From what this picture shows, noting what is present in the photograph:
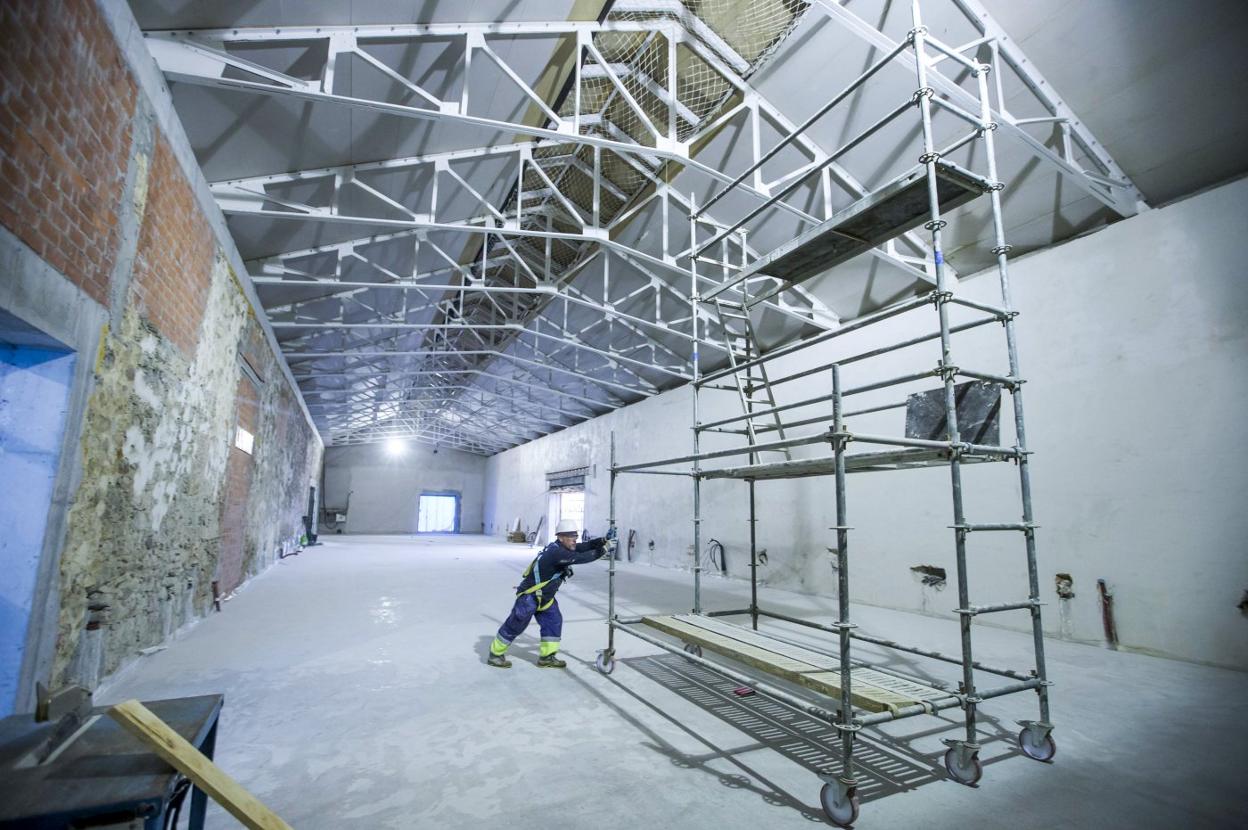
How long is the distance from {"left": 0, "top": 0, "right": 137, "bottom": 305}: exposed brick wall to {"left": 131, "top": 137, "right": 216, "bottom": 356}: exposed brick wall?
585mm

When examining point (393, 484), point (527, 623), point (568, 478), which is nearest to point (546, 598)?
point (527, 623)

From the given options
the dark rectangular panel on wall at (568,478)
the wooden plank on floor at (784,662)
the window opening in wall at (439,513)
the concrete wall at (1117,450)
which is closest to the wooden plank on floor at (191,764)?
the wooden plank on floor at (784,662)

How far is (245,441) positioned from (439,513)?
23.7 metres

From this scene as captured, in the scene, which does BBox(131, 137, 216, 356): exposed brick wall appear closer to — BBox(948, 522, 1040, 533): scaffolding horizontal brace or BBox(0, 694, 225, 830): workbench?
BBox(0, 694, 225, 830): workbench

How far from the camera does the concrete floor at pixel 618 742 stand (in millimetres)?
2551

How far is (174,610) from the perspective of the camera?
18.4ft

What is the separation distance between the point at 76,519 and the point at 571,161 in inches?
294

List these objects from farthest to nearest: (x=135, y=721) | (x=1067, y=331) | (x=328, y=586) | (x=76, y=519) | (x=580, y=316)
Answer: (x=580, y=316) < (x=328, y=586) < (x=1067, y=331) < (x=76, y=519) < (x=135, y=721)

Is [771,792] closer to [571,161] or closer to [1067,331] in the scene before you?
[1067,331]

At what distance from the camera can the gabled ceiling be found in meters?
5.06

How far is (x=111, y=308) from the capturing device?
12.1ft

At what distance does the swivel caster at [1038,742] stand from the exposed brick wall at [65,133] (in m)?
5.91

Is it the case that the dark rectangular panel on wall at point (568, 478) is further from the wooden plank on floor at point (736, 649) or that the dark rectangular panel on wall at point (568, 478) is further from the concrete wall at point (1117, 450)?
the wooden plank on floor at point (736, 649)

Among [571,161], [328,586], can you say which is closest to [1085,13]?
[571,161]
